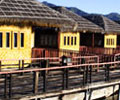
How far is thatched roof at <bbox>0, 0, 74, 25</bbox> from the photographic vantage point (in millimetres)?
21359

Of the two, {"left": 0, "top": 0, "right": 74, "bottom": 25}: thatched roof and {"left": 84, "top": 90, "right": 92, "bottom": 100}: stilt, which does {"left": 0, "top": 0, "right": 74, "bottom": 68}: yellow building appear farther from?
{"left": 84, "top": 90, "right": 92, "bottom": 100}: stilt

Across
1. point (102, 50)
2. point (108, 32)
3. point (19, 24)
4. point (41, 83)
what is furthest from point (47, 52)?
point (108, 32)

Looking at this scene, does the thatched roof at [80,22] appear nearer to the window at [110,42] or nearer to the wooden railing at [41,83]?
the window at [110,42]

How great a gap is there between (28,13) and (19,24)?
1.13m

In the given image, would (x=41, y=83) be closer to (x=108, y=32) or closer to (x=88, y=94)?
(x=88, y=94)

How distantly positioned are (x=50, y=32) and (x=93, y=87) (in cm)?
1421

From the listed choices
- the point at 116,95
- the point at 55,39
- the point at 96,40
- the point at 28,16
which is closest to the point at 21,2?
the point at 28,16

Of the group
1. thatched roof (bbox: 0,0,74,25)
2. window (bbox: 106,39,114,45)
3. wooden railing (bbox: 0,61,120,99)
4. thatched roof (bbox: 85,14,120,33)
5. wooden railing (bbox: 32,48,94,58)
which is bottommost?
window (bbox: 106,39,114,45)

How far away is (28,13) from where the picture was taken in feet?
75.2

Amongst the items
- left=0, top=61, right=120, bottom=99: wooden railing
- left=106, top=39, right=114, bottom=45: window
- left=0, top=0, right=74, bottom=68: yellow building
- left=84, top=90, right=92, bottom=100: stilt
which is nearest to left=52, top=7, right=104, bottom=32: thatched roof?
left=106, top=39, right=114, bottom=45: window

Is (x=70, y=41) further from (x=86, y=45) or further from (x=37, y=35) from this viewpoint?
(x=86, y=45)

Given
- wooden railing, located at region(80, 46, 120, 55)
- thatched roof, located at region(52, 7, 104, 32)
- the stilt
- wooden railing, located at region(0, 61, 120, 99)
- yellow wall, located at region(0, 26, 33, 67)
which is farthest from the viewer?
thatched roof, located at region(52, 7, 104, 32)

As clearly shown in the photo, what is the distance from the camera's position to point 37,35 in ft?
98.2

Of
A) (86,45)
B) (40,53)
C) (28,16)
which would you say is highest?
(28,16)
